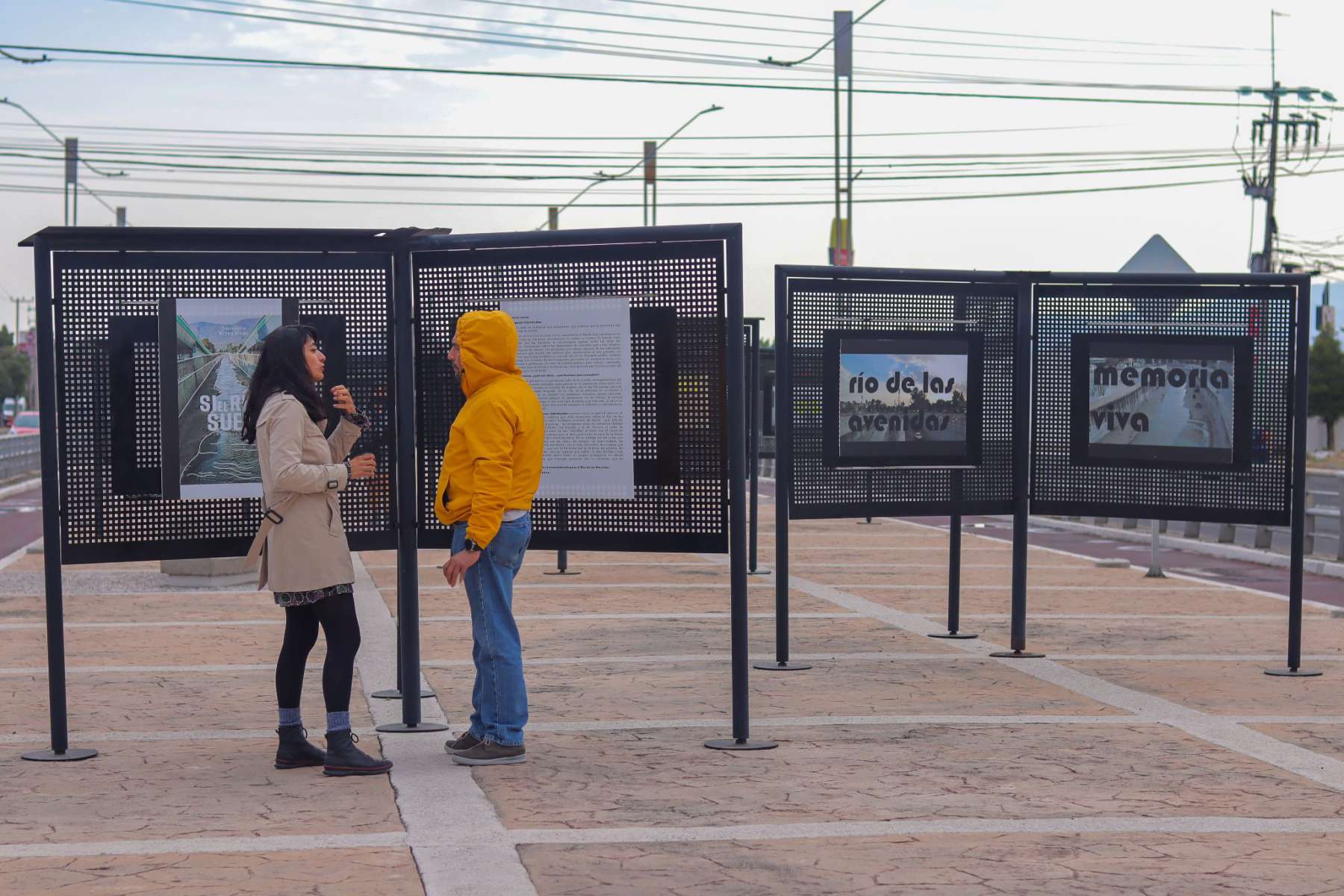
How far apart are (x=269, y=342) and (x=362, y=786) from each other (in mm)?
1904

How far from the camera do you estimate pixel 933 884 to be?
16.9 feet

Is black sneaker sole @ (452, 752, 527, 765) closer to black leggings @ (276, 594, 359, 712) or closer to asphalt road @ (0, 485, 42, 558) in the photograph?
black leggings @ (276, 594, 359, 712)

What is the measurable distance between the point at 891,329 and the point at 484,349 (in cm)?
394

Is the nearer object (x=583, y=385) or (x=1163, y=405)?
(x=583, y=385)

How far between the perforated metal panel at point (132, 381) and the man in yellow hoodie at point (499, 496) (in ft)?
3.21

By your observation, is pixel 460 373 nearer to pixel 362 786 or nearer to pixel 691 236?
pixel 691 236

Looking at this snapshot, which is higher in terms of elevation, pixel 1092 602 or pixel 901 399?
pixel 901 399

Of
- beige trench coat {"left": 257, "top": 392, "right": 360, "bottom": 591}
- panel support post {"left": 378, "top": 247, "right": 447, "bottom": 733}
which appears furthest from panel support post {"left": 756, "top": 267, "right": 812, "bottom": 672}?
beige trench coat {"left": 257, "top": 392, "right": 360, "bottom": 591}

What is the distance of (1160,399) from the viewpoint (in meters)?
10.4

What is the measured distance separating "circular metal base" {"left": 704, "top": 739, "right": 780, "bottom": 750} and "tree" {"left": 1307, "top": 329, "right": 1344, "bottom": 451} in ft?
223

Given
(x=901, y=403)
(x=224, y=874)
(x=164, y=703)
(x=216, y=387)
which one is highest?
(x=216, y=387)

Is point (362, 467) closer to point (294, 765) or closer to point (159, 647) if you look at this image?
point (294, 765)

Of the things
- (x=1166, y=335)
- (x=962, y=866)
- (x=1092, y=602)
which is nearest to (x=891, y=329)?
(x=1166, y=335)

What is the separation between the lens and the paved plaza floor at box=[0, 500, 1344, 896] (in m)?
5.36
